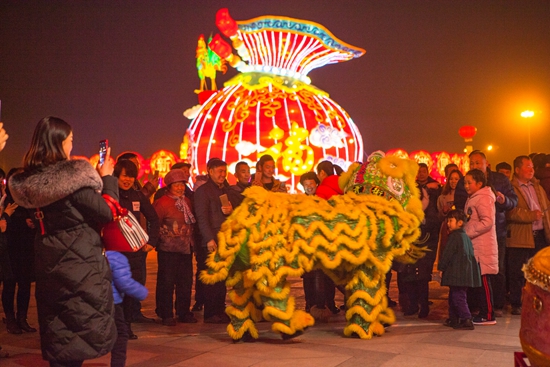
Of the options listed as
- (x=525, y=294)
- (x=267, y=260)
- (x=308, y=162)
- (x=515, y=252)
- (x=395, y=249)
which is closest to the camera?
(x=525, y=294)

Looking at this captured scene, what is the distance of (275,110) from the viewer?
56.7ft

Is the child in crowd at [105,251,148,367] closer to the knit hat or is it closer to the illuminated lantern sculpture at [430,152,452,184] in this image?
the knit hat

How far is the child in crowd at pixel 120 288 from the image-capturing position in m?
3.76

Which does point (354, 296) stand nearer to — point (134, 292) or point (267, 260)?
point (267, 260)

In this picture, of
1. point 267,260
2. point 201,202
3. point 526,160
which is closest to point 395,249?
point 267,260

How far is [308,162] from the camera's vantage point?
17.2m

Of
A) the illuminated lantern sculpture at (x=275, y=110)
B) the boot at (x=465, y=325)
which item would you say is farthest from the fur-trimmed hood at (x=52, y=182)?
the illuminated lantern sculpture at (x=275, y=110)

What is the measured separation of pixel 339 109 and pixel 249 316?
13.3 m

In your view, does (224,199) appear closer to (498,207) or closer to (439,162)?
(498,207)

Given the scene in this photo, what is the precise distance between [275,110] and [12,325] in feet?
39.2

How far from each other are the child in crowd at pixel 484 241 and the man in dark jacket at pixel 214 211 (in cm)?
259

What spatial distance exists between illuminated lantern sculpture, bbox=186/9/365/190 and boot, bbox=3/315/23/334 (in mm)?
11082

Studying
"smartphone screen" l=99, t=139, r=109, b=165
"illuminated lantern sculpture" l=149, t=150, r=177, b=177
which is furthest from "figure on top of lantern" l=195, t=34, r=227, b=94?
"smartphone screen" l=99, t=139, r=109, b=165

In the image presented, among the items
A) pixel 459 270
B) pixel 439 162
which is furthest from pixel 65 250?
pixel 439 162
